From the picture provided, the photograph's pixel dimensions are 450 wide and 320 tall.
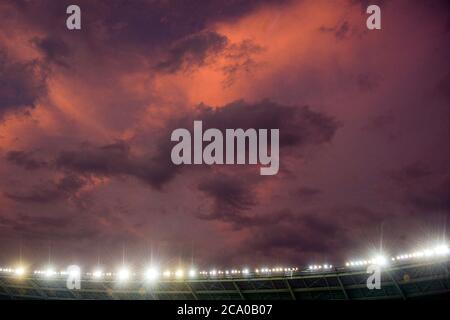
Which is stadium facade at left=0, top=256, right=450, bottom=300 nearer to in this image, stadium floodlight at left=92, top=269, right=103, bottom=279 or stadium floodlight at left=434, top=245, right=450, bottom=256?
stadium floodlight at left=434, top=245, right=450, bottom=256

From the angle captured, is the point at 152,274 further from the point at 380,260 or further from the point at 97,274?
the point at 380,260

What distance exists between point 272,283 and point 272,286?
25.1 inches

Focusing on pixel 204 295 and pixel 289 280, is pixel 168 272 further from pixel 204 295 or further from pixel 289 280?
pixel 289 280

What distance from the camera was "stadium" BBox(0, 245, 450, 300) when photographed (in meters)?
38.8

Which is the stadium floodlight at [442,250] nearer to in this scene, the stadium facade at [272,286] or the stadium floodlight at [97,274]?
the stadium facade at [272,286]

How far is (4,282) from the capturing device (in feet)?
221

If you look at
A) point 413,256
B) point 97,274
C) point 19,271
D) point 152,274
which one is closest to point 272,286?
point 413,256

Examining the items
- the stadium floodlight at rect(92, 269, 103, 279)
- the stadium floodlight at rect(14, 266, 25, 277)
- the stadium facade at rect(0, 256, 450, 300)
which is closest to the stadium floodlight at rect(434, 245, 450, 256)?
the stadium facade at rect(0, 256, 450, 300)

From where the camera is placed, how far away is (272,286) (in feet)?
164

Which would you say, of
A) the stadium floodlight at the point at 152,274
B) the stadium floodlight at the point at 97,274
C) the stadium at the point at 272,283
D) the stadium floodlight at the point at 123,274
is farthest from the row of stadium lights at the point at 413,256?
the stadium floodlight at the point at 97,274

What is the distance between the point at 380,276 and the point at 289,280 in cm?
1038
